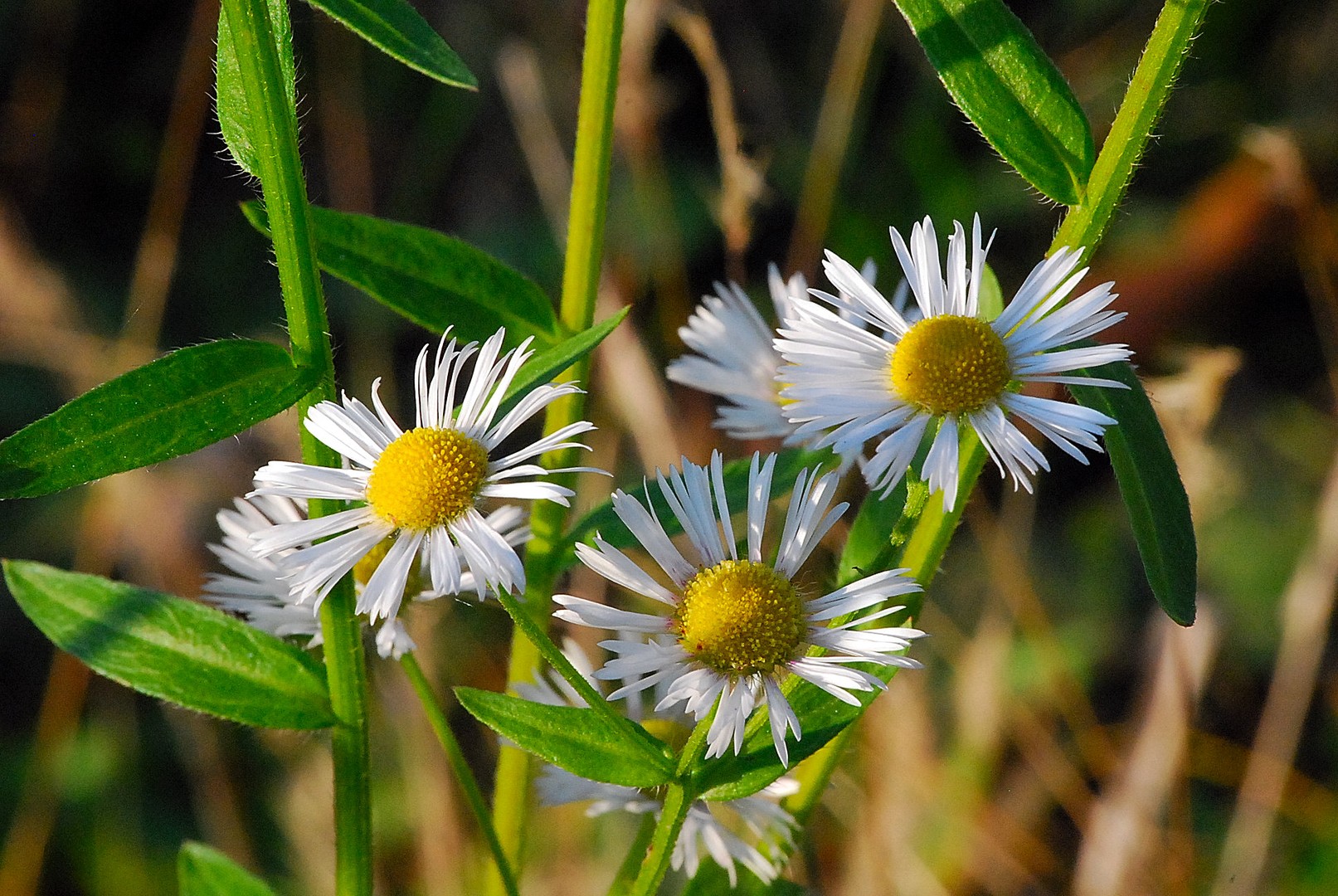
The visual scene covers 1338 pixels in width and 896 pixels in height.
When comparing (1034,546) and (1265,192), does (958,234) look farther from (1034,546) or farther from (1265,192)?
(1265,192)

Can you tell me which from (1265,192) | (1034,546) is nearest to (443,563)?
(1034,546)

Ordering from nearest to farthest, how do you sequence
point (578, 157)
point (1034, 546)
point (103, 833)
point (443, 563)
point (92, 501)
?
point (443, 563)
point (578, 157)
point (103, 833)
point (92, 501)
point (1034, 546)

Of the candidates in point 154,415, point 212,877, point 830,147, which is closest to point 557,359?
point 154,415

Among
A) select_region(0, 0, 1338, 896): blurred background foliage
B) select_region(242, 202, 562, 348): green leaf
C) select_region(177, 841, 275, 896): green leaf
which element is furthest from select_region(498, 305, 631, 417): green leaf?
select_region(0, 0, 1338, 896): blurred background foliage

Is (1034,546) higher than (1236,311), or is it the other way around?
(1236,311)

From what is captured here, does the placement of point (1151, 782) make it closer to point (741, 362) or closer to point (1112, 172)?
point (741, 362)

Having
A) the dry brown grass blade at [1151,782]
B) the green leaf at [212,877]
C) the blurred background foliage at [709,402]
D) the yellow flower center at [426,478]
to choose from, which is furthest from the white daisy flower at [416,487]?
the dry brown grass blade at [1151,782]

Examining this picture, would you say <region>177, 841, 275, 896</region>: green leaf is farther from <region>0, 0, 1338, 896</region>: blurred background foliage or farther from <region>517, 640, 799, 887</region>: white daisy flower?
<region>0, 0, 1338, 896</region>: blurred background foliage
